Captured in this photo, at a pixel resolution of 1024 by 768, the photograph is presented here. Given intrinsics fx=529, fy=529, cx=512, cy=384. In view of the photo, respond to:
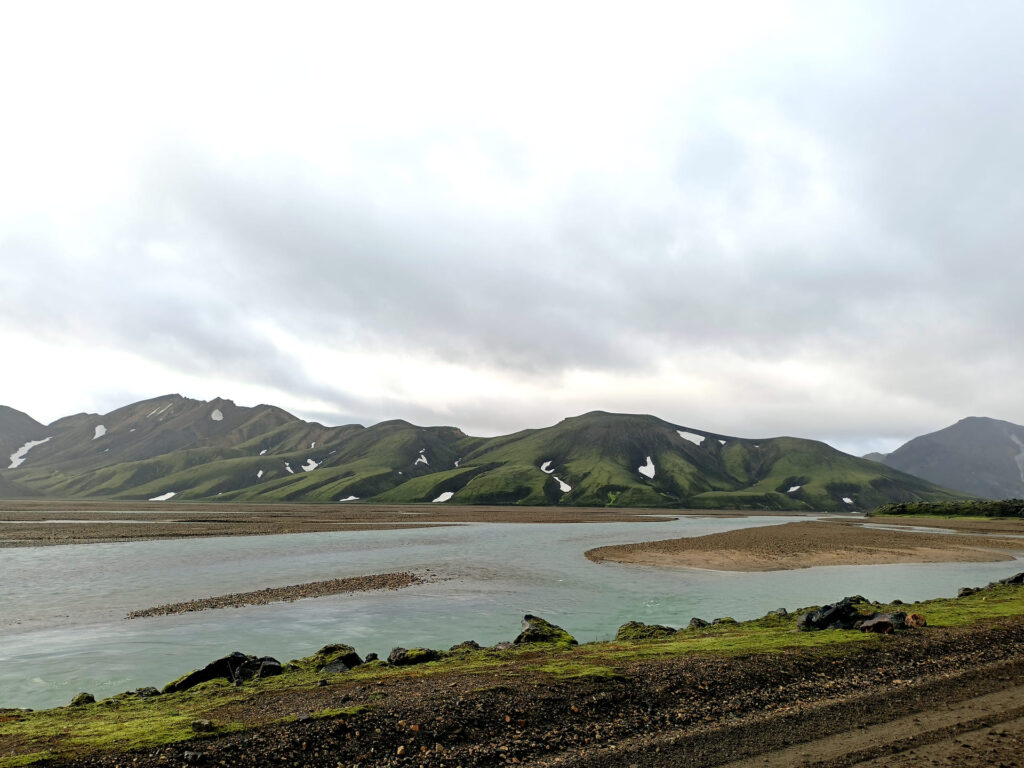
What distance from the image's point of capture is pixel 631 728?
14.0 meters

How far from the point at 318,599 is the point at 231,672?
18.8m

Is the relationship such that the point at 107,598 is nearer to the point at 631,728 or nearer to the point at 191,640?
the point at 191,640

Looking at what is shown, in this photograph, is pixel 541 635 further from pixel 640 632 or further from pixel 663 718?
pixel 663 718

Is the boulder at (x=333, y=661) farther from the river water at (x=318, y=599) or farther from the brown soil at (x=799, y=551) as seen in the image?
the brown soil at (x=799, y=551)

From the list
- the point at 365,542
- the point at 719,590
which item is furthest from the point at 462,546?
the point at 719,590

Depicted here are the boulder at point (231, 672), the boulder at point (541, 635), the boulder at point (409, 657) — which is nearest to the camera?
the boulder at point (231, 672)

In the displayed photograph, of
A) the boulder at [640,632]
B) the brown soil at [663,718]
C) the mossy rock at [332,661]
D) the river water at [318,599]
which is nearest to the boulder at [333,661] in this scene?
the mossy rock at [332,661]

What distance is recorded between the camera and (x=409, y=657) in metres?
21.7

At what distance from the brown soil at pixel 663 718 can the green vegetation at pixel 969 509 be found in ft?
582

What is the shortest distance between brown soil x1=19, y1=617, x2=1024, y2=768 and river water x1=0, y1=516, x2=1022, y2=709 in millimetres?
11069

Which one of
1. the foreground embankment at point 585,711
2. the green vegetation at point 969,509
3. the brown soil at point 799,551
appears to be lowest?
the green vegetation at point 969,509

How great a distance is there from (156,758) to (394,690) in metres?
6.52

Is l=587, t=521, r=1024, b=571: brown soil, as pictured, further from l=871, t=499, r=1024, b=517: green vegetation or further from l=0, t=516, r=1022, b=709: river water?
l=871, t=499, r=1024, b=517: green vegetation

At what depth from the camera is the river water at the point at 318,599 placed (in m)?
25.2
